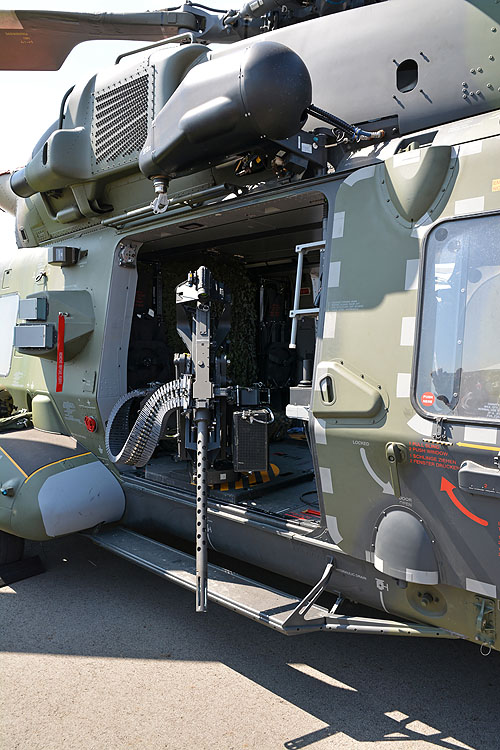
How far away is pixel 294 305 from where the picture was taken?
3.18 metres

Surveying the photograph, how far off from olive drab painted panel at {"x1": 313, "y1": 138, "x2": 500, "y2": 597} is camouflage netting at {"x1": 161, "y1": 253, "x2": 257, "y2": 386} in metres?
2.99

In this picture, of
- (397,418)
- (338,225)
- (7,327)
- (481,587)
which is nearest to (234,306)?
(7,327)

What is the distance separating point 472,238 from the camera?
8.07 ft

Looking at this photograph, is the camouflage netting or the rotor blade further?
the camouflage netting

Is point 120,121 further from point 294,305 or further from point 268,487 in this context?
point 268,487

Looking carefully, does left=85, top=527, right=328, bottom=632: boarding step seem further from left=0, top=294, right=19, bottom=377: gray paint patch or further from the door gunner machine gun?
left=0, top=294, right=19, bottom=377: gray paint patch

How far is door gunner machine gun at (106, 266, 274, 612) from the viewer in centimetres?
350

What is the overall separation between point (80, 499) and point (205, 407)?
1459 mm

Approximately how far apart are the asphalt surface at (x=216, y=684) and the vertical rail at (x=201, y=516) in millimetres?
527

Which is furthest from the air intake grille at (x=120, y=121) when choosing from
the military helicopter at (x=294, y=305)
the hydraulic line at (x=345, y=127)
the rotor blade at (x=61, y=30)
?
the hydraulic line at (x=345, y=127)

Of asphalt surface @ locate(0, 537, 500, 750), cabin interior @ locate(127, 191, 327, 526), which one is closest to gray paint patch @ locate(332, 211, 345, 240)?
cabin interior @ locate(127, 191, 327, 526)

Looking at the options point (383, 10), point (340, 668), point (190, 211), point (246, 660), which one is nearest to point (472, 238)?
point (383, 10)

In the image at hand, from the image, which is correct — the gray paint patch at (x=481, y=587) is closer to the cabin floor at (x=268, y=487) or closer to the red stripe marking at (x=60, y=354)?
the cabin floor at (x=268, y=487)

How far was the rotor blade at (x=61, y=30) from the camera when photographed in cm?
467
